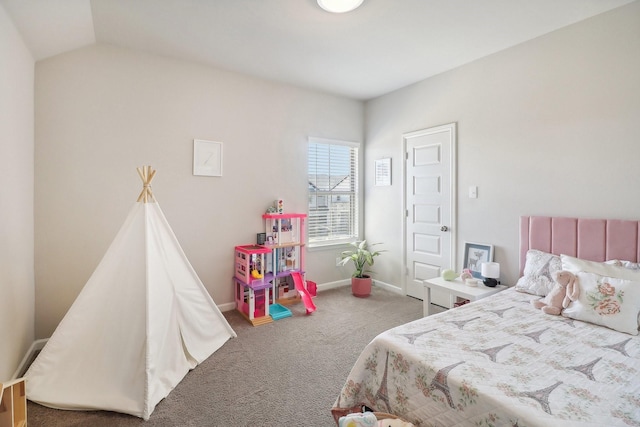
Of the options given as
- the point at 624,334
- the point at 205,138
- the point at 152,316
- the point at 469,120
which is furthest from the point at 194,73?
the point at 624,334

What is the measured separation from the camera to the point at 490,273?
287 centimetres

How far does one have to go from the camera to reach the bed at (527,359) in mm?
1164

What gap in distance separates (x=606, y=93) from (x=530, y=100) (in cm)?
52

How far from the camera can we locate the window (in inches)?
164

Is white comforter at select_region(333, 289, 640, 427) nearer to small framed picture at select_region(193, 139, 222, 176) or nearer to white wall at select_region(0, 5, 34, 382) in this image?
white wall at select_region(0, 5, 34, 382)

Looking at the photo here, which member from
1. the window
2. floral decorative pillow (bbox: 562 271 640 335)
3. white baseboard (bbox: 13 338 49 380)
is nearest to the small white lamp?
floral decorative pillow (bbox: 562 271 640 335)

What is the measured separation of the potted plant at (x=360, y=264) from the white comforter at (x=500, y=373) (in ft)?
6.69

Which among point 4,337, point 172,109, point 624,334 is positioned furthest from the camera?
point 172,109

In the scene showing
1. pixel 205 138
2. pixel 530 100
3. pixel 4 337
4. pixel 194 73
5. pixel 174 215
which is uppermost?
pixel 194 73

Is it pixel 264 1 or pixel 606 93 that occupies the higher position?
pixel 264 1

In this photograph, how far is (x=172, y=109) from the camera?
311 cm

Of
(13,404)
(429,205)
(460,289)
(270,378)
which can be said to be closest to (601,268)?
(460,289)

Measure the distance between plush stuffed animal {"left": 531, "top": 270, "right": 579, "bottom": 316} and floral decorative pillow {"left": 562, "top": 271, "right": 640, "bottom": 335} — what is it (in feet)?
0.11

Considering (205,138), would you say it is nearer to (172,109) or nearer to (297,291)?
Result: (172,109)
